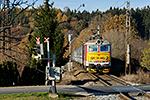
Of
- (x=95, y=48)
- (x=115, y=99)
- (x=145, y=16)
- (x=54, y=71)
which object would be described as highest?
(x=145, y=16)

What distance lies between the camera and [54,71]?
1060 centimetres

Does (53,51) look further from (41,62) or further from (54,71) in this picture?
(54,71)

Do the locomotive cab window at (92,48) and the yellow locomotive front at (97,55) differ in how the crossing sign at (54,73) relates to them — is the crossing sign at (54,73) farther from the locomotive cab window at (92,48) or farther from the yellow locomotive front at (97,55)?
the locomotive cab window at (92,48)

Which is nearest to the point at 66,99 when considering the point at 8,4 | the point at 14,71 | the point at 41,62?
the point at 8,4

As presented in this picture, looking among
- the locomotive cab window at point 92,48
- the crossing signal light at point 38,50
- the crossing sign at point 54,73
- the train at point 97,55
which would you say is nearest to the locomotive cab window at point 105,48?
the train at point 97,55

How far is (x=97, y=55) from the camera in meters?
22.6

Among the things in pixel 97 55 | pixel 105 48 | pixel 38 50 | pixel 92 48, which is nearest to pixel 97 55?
pixel 97 55

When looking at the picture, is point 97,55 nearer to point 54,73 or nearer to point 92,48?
point 92,48

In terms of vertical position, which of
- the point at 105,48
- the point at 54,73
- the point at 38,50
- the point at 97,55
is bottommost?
the point at 54,73

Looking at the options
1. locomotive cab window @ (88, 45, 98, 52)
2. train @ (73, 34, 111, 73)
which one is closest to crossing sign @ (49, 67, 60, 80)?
train @ (73, 34, 111, 73)

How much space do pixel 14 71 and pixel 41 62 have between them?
123 inches

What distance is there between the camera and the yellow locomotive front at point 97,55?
22.4 meters

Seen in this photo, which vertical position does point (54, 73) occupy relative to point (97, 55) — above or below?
below

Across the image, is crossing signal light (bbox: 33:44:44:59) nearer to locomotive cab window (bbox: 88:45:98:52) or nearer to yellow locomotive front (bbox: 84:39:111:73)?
yellow locomotive front (bbox: 84:39:111:73)
